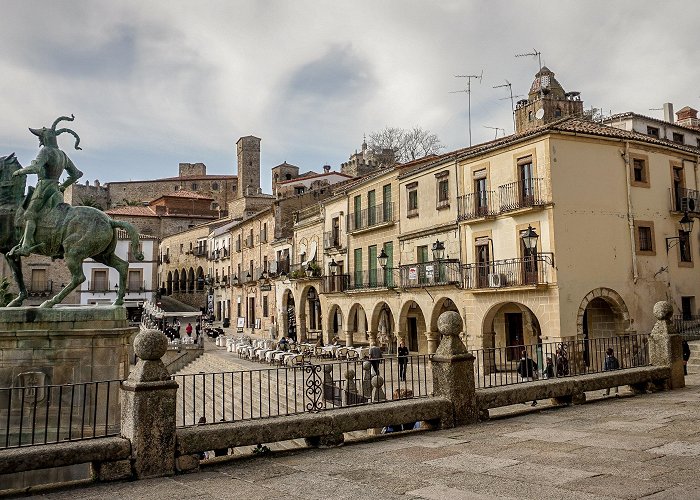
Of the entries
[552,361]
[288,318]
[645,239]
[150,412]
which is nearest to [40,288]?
[288,318]

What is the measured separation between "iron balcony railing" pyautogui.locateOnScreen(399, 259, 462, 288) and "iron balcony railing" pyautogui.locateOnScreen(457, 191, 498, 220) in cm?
205

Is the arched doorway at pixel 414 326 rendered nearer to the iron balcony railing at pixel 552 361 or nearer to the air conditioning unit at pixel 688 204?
the iron balcony railing at pixel 552 361

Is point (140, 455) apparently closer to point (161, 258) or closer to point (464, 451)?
point (464, 451)

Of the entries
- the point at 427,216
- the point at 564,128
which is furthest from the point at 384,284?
the point at 564,128

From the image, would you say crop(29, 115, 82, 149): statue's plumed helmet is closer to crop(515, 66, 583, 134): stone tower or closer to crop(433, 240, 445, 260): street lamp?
crop(433, 240, 445, 260): street lamp

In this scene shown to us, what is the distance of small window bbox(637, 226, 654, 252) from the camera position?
23.2 metres

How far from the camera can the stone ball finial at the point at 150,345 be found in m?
6.79

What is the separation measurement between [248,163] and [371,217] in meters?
57.1

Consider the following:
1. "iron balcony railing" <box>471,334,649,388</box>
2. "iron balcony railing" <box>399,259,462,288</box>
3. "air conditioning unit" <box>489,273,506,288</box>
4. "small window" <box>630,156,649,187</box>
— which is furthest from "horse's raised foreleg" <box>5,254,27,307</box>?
"small window" <box>630,156,649,187</box>

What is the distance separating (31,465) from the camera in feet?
19.9

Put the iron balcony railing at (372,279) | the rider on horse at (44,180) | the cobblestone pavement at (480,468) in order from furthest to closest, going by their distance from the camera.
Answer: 1. the iron balcony railing at (372,279)
2. the rider on horse at (44,180)
3. the cobblestone pavement at (480,468)

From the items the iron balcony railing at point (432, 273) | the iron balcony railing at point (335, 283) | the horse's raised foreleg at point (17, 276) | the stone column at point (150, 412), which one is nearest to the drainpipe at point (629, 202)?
the iron balcony railing at point (432, 273)

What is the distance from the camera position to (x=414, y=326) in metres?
30.4

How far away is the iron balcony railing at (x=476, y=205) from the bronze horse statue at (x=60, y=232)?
15024 millimetres
